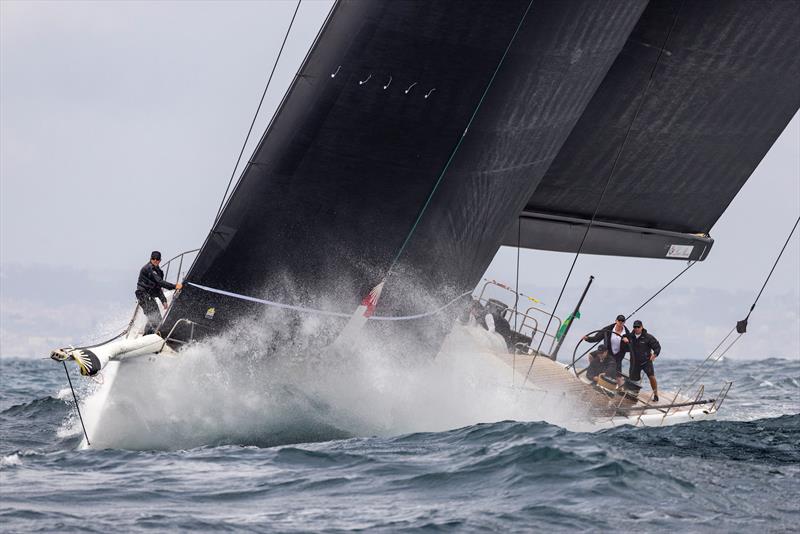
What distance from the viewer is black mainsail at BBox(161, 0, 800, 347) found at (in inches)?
389

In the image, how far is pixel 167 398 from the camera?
32.7ft

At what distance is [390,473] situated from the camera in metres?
8.38

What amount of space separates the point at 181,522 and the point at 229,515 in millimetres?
364

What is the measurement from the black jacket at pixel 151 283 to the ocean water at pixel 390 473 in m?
1.17

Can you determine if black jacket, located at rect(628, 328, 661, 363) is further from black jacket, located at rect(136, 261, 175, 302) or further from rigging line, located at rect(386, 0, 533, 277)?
black jacket, located at rect(136, 261, 175, 302)

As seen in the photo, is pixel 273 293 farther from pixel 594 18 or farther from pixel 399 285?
pixel 594 18

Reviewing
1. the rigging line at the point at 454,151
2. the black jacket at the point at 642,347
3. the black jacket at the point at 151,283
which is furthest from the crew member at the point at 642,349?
the black jacket at the point at 151,283

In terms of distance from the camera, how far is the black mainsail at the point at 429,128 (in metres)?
9.88

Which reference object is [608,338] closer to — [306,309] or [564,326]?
[564,326]

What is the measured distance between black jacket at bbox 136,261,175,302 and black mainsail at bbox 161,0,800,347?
0.56 meters

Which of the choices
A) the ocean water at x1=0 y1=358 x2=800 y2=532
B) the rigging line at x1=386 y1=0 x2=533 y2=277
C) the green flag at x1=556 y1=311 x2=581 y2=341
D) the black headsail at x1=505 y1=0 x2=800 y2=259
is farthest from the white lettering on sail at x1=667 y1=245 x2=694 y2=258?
the rigging line at x1=386 y1=0 x2=533 y2=277

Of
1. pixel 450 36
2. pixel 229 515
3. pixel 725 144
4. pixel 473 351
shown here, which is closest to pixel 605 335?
pixel 473 351

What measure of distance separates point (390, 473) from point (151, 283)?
148 inches

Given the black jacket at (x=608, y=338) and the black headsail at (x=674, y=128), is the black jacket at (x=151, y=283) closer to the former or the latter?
the black headsail at (x=674, y=128)
